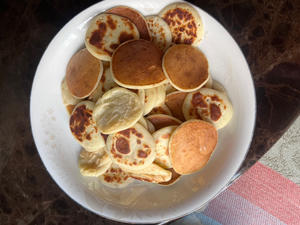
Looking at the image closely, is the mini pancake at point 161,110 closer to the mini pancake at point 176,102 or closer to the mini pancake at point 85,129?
the mini pancake at point 176,102

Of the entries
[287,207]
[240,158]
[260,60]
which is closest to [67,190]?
[240,158]

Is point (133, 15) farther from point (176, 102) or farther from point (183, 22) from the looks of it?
point (176, 102)

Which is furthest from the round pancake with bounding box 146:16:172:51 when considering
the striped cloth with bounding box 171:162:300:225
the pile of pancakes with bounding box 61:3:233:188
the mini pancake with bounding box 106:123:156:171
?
the striped cloth with bounding box 171:162:300:225

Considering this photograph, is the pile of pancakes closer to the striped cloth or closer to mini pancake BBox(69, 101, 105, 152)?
mini pancake BBox(69, 101, 105, 152)

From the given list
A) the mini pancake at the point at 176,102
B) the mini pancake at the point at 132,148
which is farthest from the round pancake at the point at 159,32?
the mini pancake at the point at 132,148

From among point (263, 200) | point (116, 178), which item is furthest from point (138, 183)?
point (263, 200)

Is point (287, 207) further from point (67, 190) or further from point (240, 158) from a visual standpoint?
point (67, 190)
